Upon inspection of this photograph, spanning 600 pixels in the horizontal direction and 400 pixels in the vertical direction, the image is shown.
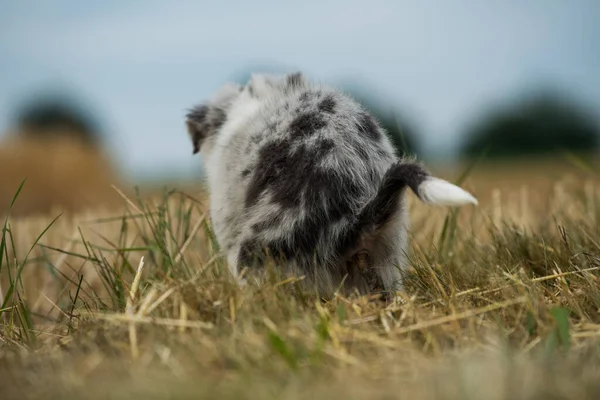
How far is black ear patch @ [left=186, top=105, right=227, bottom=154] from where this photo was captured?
3.88 metres

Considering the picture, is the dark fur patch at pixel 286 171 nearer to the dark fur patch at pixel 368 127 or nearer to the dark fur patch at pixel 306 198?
the dark fur patch at pixel 306 198

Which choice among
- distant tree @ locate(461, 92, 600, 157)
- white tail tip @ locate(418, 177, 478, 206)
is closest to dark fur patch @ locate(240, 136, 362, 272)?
white tail tip @ locate(418, 177, 478, 206)

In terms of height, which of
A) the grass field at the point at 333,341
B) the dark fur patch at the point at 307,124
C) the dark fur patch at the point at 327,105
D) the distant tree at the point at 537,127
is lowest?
the distant tree at the point at 537,127

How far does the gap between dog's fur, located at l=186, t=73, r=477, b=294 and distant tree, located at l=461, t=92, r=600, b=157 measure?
17782 mm

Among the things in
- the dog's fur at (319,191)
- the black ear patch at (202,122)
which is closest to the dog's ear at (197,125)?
the black ear patch at (202,122)

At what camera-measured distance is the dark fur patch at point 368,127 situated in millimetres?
2980

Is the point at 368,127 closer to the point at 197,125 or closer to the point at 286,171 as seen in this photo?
the point at 286,171

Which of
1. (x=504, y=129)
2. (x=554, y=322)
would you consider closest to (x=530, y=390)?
(x=554, y=322)

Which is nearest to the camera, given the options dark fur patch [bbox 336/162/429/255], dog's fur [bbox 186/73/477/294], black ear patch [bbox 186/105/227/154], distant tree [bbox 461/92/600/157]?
dark fur patch [bbox 336/162/429/255]

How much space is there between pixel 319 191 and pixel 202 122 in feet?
4.80

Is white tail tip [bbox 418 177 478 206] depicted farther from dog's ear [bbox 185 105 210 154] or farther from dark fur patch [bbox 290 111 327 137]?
dog's ear [bbox 185 105 210 154]

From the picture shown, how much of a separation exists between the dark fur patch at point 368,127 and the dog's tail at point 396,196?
33cm

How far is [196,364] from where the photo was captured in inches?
76.4

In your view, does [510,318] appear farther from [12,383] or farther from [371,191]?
[12,383]
